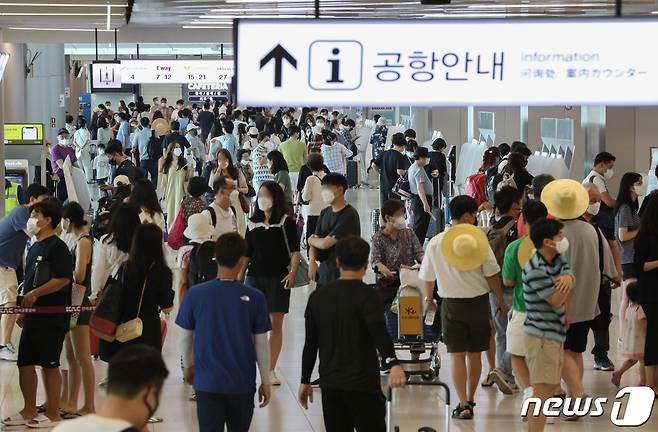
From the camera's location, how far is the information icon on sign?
261 inches

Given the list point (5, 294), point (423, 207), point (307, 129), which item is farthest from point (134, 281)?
point (307, 129)

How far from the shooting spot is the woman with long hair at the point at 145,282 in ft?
24.0

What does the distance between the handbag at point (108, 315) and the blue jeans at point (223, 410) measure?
4.07 ft

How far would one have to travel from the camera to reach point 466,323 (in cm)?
832

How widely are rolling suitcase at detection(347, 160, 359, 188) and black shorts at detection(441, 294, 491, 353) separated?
65.8 ft

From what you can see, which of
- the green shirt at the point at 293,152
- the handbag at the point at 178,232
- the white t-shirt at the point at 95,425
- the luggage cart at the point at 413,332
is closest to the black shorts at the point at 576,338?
the luggage cart at the point at 413,332

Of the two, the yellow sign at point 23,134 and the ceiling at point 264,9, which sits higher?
the ceiling at point 264,9

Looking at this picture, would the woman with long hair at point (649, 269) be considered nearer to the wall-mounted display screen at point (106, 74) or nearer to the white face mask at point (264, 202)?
the white face mask at point (264, 202)

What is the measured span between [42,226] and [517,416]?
3.56m

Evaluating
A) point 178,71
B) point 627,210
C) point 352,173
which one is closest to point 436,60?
point 627,210

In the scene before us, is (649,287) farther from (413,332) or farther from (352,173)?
(352,173)

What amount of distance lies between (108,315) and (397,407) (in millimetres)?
2567

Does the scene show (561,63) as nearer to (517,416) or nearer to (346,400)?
(346,400)

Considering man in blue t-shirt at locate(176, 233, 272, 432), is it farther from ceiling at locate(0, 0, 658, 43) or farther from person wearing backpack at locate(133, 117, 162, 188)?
person wearing backpack at locate(133, 117, 162, 188)
